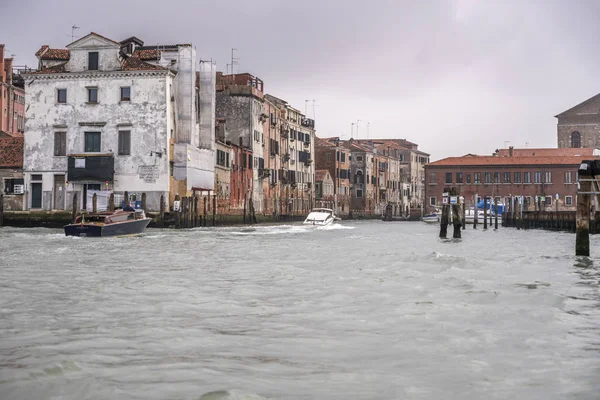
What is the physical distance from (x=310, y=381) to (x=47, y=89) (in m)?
42.7

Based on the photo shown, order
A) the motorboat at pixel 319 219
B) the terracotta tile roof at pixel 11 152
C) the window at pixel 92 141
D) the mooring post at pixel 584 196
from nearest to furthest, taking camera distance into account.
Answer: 1. the mooring post at pixel 584 196
2. the window at pixel 92 141
3. the terracotta tile roof at pixel 11 152
4. the motorboat at pixel 319 219

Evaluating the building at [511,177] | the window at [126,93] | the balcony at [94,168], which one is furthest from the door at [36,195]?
the building at [511,177]

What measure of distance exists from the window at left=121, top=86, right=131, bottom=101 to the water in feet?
98.9

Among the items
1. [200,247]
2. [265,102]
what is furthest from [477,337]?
[265,102]

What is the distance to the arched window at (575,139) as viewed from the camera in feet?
298

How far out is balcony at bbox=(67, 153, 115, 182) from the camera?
142ft

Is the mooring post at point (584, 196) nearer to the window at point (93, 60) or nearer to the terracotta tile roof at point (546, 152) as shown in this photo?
the window at point (93, 60)

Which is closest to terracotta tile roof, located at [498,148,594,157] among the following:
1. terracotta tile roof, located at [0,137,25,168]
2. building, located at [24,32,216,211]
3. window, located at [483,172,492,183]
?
window, located at [483,172,492,183]

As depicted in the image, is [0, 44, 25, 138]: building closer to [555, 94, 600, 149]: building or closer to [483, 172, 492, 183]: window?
[483, 172, 492, 183]: window

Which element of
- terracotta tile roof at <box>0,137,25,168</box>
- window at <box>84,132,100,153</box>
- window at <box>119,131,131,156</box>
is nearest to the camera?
window at <box>119,131,131,156</box>

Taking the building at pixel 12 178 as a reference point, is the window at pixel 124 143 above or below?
above

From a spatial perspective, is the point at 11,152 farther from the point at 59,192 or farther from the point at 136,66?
the point at 136,66

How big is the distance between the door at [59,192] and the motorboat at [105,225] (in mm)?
13198

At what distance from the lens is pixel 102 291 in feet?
37.0
